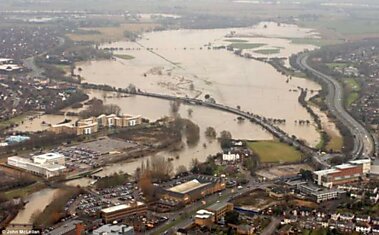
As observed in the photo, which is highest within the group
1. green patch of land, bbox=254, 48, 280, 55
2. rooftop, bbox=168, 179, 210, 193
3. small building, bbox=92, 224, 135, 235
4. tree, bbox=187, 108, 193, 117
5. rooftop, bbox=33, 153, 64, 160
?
small building, bbox=92, 224, 135, 235

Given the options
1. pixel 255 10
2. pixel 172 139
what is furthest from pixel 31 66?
pixel 255 10

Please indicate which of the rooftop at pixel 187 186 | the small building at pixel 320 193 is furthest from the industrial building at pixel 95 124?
the small building at pixel 320 193

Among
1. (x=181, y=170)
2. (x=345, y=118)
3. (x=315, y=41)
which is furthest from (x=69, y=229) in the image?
(x=315, y=41)

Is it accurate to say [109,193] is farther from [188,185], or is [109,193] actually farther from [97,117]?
[97,117]

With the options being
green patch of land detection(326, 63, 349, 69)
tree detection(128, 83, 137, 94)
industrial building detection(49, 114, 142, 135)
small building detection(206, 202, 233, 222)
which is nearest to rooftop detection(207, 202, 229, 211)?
small building detection(206, 202, 233, 222)

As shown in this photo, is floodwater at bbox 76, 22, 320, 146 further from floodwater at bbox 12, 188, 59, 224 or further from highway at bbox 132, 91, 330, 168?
floodwater at bbox 12, 188, 59, 224

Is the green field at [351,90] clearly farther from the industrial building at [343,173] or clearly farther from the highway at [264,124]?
the industrial building at [343,173]
